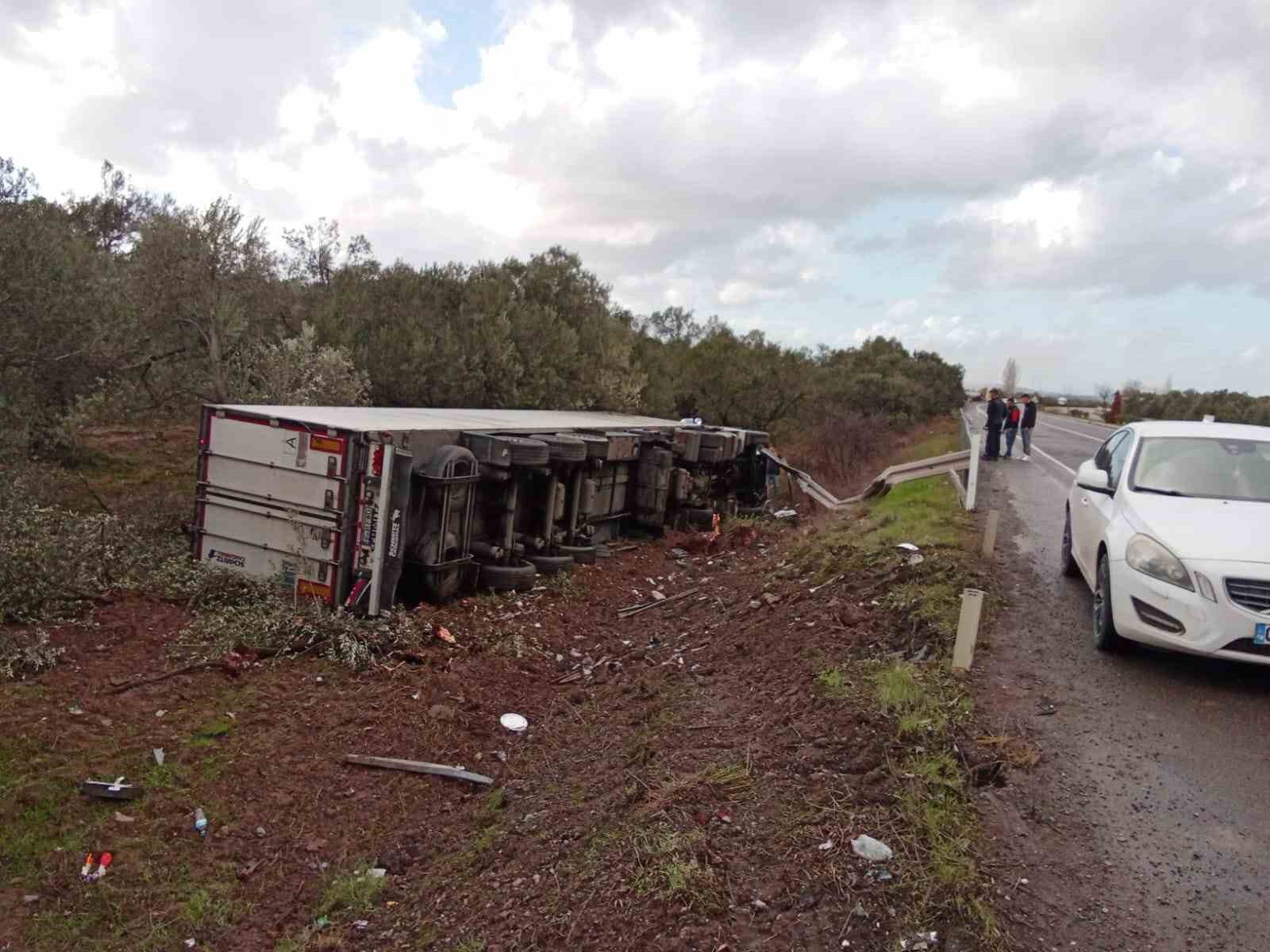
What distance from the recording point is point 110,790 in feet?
17.8

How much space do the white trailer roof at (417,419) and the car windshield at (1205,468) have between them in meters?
6.36

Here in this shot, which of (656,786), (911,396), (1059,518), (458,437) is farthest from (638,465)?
(911,396)

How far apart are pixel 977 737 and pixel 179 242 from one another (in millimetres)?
14511

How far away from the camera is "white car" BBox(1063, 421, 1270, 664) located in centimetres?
509

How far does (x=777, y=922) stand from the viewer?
11.4 ft

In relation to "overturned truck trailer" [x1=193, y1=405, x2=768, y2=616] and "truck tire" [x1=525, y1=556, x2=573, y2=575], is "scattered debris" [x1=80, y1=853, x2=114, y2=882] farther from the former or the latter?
"truck tire" [x1=525, y1=556, x2=573, y2=575]

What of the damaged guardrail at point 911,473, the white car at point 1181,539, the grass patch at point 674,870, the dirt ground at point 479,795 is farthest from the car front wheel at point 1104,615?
the damaged guardrail at point 911,473

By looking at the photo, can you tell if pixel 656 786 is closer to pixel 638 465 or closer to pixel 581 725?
pixel 581 725

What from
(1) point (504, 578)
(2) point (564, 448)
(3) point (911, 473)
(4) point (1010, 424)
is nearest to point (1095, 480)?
(2) point (564, 448)

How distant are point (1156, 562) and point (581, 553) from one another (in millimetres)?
7552

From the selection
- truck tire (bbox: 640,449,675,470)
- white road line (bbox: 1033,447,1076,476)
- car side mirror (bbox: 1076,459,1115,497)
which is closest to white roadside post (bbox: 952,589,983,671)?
car side mirror (bbox: 1076,459,1115,497)

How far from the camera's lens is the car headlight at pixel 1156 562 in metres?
5.27

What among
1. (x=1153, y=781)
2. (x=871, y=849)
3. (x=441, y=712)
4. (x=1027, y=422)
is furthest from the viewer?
(x=1027, y=422)

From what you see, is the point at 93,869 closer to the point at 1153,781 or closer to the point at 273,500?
the point at 273,500
